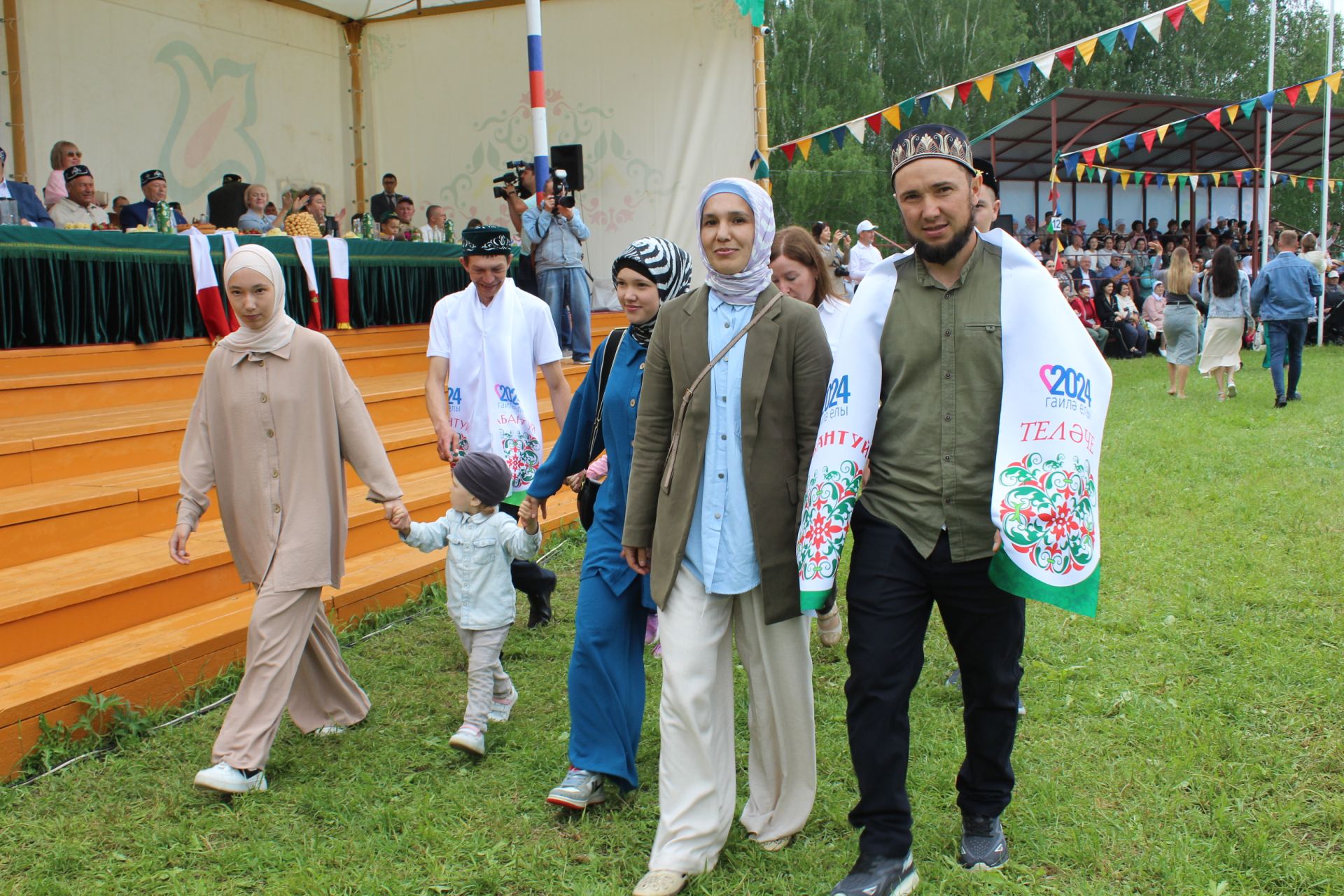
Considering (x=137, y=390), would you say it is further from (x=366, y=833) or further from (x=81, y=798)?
(x=366, y=833)

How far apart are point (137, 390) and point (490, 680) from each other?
4.56 meters

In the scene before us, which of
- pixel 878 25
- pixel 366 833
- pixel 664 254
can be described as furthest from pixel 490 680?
pixel 878 25

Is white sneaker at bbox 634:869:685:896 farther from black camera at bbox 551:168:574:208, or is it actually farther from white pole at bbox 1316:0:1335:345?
white pole at bbox 1316:0:1335:345

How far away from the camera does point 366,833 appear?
11.1ft

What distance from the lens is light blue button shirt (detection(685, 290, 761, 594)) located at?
2922 mm

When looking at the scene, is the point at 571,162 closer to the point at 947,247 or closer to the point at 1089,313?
the point at 947,247

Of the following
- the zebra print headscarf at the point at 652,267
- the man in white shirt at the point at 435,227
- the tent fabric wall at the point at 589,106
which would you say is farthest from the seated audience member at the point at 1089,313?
the zebra print headscarf at the point at 652,267

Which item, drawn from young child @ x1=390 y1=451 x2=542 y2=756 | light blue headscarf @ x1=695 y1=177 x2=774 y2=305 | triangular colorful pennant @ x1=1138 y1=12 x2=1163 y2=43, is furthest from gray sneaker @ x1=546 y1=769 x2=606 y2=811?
→ triangular colorful pennant @ x1=1138 y1=12 x2=1163 y2=43

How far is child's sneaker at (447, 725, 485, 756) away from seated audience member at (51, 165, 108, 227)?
7.10m

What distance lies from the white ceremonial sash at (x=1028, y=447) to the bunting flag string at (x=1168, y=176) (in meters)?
20.9

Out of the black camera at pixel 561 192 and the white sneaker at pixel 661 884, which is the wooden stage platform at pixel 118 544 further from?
the black camera at pixel 561 192

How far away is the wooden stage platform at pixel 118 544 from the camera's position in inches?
167

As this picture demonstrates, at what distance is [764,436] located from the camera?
2.93 meters

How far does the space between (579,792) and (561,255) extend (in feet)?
23.4
